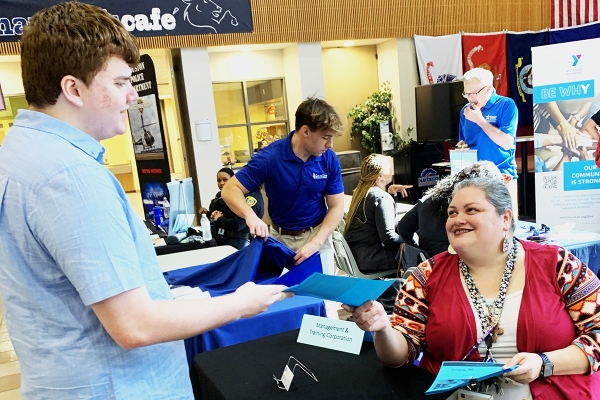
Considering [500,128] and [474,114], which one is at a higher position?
[474,114]

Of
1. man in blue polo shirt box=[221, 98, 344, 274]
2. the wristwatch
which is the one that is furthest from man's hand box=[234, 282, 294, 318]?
man in blue polo shirt box=[221, 98, 344, 274]

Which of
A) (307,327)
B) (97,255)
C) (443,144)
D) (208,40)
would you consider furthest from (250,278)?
(443,144)

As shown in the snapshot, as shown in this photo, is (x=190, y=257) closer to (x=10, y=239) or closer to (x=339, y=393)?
(x=339, y=393)

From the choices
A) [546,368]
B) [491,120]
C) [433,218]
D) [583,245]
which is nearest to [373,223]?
[433,218]

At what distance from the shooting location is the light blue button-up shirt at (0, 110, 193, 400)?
2.47 ft

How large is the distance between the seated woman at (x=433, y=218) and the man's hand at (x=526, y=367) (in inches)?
53.2

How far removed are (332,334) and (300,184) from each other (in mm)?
1251

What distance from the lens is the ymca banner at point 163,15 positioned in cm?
591

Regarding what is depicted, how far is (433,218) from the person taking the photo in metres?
2.84

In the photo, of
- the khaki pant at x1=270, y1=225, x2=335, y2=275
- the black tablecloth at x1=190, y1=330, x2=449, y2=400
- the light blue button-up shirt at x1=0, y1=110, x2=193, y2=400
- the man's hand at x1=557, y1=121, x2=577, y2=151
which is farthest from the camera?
the man's hand at x1=557, y1=121, x2=577, y2=151

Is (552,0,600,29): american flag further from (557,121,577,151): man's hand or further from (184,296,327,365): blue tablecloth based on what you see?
(184,296,327,365): blue tablecloth

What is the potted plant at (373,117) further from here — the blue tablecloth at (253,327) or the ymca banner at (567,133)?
the blue tablecloth at (253,327)

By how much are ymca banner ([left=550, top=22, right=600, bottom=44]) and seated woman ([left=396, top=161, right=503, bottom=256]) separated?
6.51 meters

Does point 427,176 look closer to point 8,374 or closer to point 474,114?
point 474,114
